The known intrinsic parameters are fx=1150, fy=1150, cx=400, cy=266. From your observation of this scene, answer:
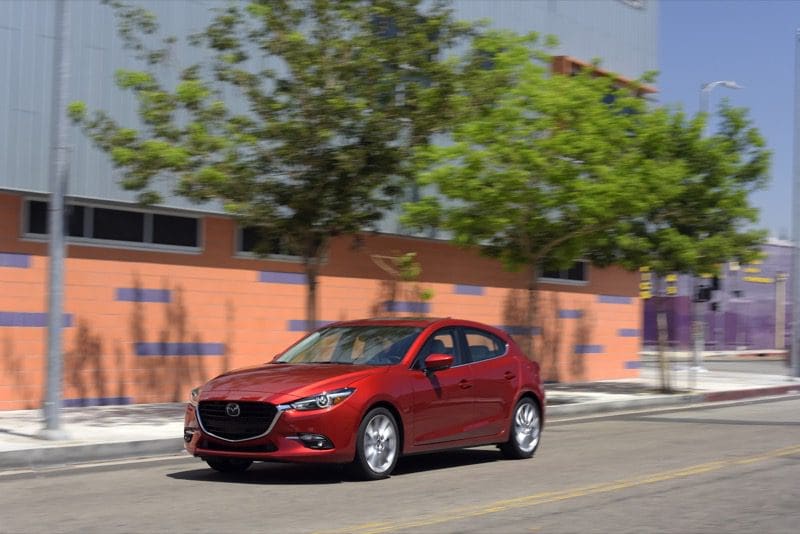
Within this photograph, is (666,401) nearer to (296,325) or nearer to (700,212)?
(700,212)

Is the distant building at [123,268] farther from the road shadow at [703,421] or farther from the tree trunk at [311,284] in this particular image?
the road shadow at [703,421]

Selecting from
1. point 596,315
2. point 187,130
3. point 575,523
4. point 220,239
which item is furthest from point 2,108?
point 596,315

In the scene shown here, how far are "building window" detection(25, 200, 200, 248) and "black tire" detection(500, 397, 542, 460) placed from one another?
7877mm

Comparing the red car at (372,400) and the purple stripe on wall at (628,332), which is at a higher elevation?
the purple stripe on wall at (628,332)

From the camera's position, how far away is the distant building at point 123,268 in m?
16.9

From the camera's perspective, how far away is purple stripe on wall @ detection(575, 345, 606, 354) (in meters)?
29.0

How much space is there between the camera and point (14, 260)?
673 inches

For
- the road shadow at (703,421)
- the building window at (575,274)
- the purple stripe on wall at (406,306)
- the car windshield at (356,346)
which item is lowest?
the road shadow at (703,421)

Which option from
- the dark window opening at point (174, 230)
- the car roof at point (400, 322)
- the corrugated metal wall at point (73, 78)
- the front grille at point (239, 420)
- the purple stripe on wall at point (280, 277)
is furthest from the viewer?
the purple stripe on wall at point (280, 277)

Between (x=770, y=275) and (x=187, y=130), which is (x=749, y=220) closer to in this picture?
(x=187, y=130)

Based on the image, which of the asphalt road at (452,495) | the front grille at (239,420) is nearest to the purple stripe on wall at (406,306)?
the asphalt road at (452,495)

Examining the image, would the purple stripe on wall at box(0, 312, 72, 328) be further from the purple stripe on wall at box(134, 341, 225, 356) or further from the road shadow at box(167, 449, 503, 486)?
the road shadow at box(167, 449, 503, 486)

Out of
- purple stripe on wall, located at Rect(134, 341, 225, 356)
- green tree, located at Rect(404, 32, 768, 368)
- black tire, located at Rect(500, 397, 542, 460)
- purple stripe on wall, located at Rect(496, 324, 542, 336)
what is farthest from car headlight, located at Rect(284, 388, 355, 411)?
purple stripe on wall, located at Rect(496, 324, 542, 336)

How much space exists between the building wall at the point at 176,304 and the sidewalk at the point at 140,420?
62 centimetres
